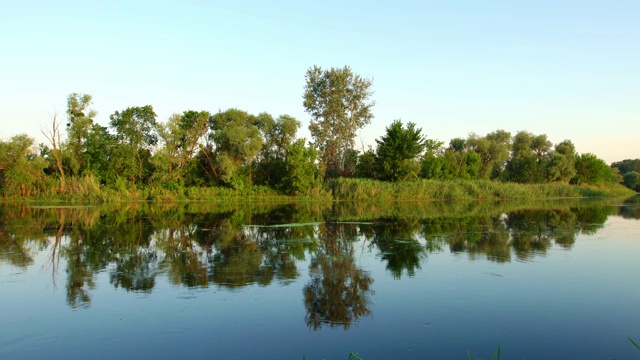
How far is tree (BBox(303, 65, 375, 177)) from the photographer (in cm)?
4178

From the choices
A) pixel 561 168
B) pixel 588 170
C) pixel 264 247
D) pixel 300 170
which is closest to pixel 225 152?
pixel 300 170

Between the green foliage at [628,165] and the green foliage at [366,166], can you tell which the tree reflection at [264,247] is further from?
the green foliage at [628,165]

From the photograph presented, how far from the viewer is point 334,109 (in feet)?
137

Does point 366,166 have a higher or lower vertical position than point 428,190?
higher

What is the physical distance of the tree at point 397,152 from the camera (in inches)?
1517

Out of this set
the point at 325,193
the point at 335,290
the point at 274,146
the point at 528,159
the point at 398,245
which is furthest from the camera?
the point at 528,159

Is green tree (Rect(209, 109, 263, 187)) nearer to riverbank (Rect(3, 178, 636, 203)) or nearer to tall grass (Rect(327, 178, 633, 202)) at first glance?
riverbank (Rect(3, 178, 636, 203))

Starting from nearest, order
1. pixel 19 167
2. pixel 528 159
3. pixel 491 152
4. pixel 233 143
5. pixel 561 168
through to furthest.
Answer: pixel 19 167
pixel 233 143
pixel 528 159
pixel 561 168
pixel 491 152

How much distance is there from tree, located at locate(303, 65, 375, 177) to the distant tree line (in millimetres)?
91

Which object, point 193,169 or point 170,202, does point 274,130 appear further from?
point 170,202

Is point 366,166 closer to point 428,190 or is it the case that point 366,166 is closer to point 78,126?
point 428,190

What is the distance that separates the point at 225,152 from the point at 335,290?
29874 millimetres

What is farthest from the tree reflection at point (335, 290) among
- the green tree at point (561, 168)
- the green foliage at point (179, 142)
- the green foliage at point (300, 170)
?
the green tree at point (561, 168)

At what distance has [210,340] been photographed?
6.04 m
